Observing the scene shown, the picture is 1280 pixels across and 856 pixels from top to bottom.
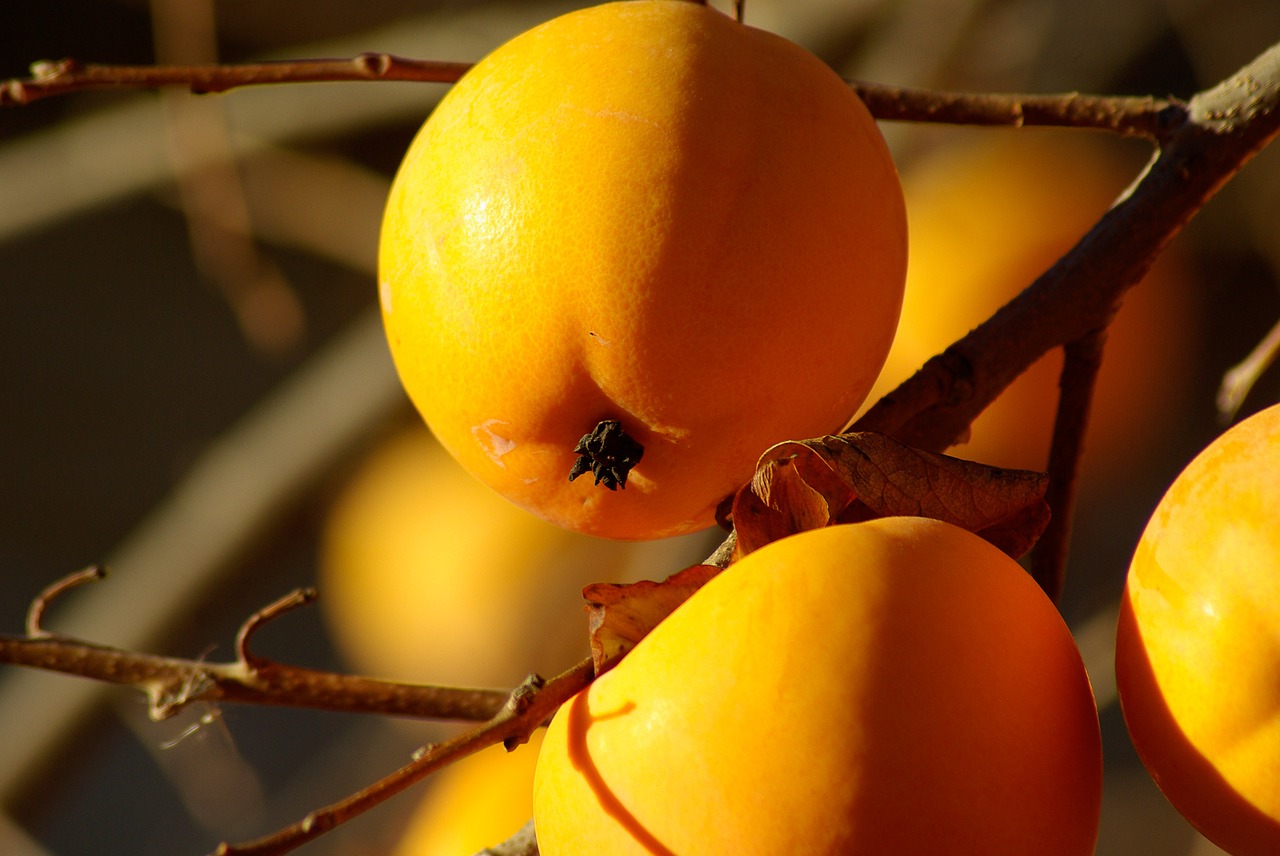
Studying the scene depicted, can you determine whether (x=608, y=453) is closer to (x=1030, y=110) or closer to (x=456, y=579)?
(x=1030, y=110)

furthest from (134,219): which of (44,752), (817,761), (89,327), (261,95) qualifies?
(817,761)

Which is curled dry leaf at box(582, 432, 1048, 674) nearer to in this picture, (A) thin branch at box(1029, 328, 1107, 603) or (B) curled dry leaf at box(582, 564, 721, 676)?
(B) curled dry leaf at box(582, 564, 721, 676)

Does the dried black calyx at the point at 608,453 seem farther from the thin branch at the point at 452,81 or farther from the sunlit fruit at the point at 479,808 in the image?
the sunlit fruit at the point at 479,808

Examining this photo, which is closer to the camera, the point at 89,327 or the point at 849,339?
the point at 849,339

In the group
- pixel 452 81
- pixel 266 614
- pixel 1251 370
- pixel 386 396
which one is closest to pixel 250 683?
pixel 266 614

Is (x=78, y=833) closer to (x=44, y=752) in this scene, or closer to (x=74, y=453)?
(x=74, y=453)

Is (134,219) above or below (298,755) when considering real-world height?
above

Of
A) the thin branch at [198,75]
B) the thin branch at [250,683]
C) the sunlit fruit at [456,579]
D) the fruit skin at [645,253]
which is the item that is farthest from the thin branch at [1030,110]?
the sunlit fruit at [456,579]
